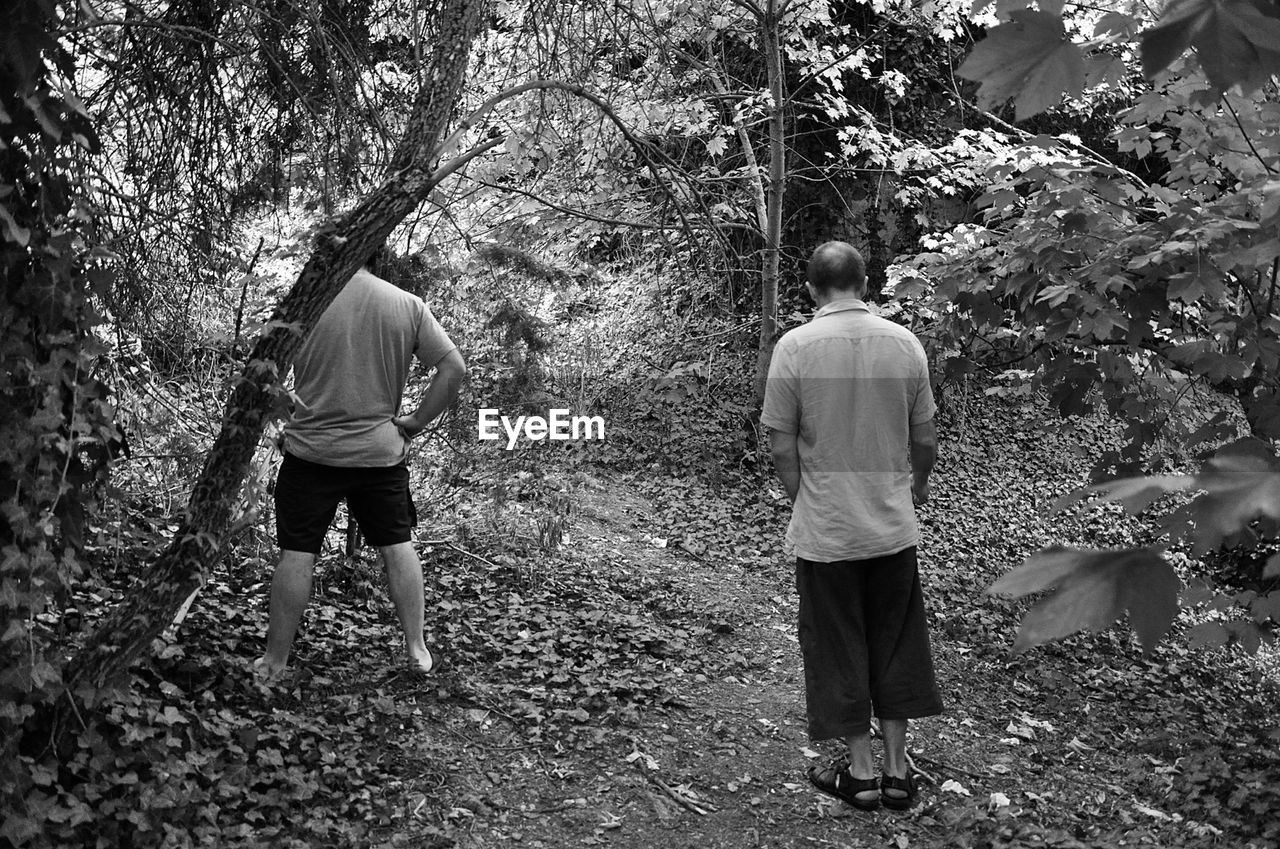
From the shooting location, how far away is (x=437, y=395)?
16.0 feet

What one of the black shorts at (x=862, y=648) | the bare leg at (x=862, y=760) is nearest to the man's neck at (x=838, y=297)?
the black shorts at (x=862, y=648)

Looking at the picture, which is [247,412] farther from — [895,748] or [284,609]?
[895,748]

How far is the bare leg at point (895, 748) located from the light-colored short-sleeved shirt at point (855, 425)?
29.2 inches

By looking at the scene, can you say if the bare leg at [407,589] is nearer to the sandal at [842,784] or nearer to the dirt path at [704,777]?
the dirt path at [704,777]

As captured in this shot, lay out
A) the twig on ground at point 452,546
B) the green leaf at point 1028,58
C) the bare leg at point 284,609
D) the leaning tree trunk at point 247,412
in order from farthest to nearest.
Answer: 1. the twig on ground at point 452,546
2. the bare leg at point 284,609
3. the leaning tree trunk at point 247,412
4. the green leaf at point 1028,58

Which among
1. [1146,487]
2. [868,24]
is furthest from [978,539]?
[1146,487]

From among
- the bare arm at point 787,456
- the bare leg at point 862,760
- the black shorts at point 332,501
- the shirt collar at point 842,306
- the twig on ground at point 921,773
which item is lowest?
the twig on ground at point 921,773

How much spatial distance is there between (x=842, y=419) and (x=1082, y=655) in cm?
451

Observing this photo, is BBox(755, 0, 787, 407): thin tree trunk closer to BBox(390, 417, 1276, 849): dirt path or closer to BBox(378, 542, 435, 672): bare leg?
BBox(390, 417, 1276, 849): dirt path

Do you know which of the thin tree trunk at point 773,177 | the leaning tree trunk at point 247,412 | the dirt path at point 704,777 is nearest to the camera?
the leaning tree trunk at point 247,412

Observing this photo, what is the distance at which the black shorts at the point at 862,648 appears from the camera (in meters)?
4.22

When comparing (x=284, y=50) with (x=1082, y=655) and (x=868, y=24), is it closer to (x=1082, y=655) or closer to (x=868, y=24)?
(x=1082, y=655)

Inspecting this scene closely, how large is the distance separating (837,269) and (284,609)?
275 cm

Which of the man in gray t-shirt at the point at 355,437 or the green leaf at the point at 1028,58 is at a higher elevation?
the green leaf at the point at 1028,58
